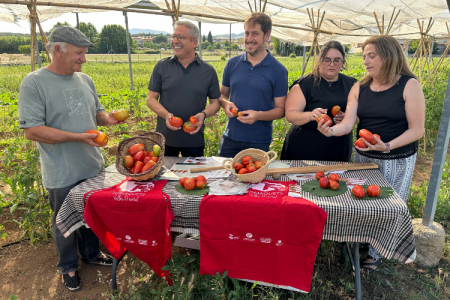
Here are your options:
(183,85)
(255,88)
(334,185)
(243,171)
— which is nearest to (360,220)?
(334,185)

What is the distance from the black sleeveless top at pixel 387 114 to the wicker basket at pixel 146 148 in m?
1.82

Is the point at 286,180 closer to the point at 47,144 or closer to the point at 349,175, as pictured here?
the point at 349,175

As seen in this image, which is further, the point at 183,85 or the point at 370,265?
the point at 183,85

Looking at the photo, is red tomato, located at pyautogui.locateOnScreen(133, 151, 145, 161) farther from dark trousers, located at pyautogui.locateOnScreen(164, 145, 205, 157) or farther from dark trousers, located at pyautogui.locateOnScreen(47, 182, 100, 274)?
dark trousers, located at pyautogui.locateOnScreen(164, 145, 205, 157)

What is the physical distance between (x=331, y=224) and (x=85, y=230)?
2.35 m

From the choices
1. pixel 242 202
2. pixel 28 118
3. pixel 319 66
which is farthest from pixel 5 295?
pixel 319 66

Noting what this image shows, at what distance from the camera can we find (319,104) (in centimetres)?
301

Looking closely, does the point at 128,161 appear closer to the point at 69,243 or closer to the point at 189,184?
the point at 189,184

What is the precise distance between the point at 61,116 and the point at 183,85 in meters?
1.20

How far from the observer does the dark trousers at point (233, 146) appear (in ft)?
10.9

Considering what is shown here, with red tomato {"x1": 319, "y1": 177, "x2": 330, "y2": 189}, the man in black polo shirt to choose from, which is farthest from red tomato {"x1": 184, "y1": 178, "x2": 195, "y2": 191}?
red tomato {"x1": 319, "y1": 177, "x2": 330, "y2": 189}

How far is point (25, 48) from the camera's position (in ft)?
101

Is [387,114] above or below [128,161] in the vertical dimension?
above

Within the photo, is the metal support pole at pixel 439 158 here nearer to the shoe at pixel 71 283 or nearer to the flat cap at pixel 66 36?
the flat cap at pixel 66 36
